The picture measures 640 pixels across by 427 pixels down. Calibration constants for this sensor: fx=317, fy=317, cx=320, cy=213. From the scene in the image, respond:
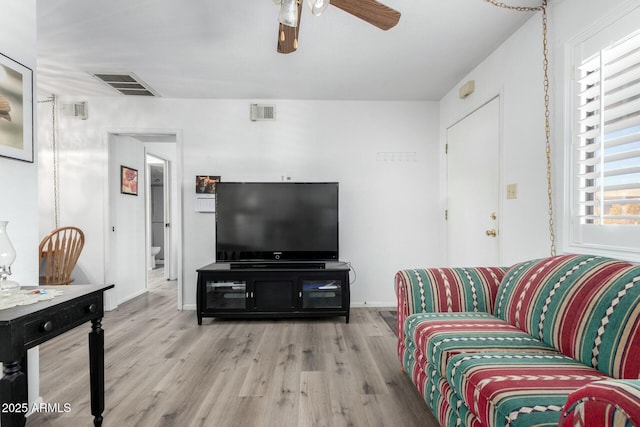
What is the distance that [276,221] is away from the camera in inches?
135

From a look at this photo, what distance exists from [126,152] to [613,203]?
480 cm

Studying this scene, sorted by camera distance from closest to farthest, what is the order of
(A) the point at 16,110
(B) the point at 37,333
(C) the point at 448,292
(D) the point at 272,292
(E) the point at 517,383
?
1. (E) the point at 517,383
2. (B) the point at 37,333
3. (A) the point at 16,110
4. (C) the point at 448,292
5. (D) the point at 272,292

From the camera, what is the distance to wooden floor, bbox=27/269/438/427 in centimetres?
173

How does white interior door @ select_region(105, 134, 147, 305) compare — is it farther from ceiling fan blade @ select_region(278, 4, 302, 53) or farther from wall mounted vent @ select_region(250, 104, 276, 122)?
ceiling fan blade @ select_region(278, 4, 302, 53)

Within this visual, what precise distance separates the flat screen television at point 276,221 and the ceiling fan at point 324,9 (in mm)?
1779

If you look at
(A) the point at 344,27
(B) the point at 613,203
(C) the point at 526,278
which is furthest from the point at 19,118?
(B) the point at 613,203

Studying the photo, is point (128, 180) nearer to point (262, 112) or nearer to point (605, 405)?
point (262, 112)

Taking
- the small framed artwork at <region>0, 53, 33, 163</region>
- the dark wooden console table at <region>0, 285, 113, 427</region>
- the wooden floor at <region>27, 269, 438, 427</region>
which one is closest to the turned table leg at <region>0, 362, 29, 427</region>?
the dark wooden console table at <region>0, 285, 113, 427</region>

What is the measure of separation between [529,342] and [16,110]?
112 inches

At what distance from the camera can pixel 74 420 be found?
5.60 ft

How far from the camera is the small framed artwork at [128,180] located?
4.04 meters

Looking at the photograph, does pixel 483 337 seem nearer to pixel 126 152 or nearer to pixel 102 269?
pixel 102 269

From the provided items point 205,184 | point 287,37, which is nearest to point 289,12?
point 287,37

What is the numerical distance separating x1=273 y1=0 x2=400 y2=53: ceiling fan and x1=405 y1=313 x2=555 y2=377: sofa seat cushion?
5.31 feet
